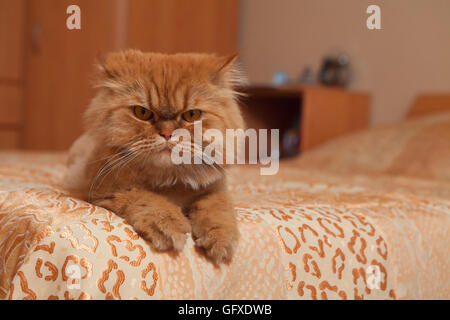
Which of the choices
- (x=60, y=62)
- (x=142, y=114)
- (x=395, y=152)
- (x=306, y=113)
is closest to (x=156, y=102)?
(x=142, y=114)

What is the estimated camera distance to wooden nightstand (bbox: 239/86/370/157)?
308 cm

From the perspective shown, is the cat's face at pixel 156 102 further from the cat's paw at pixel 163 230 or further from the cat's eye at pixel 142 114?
the cat's paw at pixel 163 230

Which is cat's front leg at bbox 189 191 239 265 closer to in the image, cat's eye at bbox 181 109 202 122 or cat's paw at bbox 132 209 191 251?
cat's paw at bbox 132 209 191 251

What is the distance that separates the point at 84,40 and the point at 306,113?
75.4 inches

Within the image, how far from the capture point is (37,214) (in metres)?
0.95

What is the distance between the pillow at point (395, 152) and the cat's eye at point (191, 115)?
4.91 feet

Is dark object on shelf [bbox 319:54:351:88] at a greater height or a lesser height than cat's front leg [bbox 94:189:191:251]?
greater

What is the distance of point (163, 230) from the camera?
87 cm

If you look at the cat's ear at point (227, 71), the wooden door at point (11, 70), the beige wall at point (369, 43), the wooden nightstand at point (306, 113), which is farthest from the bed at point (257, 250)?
the wooden door at point (11, 70)

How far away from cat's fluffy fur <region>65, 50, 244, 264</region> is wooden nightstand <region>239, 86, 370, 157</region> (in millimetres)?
1782

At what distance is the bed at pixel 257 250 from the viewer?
2.70ft

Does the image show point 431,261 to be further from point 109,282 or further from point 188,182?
point 109,282

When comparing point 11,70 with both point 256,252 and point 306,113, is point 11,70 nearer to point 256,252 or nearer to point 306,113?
point 306,113

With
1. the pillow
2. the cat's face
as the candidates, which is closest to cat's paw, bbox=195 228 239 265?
the cat's face
